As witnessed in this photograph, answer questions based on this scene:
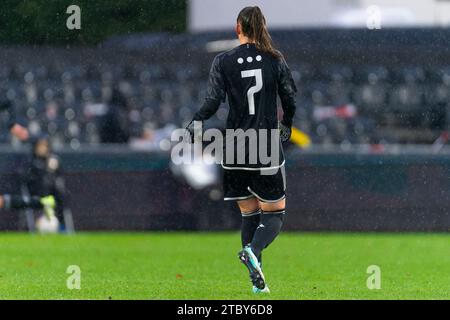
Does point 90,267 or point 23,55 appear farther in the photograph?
point 23,55

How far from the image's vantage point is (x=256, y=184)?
29.6ft

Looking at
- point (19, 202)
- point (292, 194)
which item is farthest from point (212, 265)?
point (292, 194)

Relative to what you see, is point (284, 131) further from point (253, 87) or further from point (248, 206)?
point (248, 206)

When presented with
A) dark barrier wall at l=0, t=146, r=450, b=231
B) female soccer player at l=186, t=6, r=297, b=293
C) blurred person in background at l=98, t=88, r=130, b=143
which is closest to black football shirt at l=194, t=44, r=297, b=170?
female soccer player at l=186, t=6, r=297, b=293

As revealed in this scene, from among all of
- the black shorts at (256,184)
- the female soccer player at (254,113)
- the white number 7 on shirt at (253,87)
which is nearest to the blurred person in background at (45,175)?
the black shorts at (256,184)

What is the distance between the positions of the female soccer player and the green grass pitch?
24.7 inches

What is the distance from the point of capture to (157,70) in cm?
1889

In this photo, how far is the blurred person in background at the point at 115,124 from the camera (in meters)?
17.7

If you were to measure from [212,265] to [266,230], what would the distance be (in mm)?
2930

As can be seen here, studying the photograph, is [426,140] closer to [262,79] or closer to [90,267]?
[90,267]
